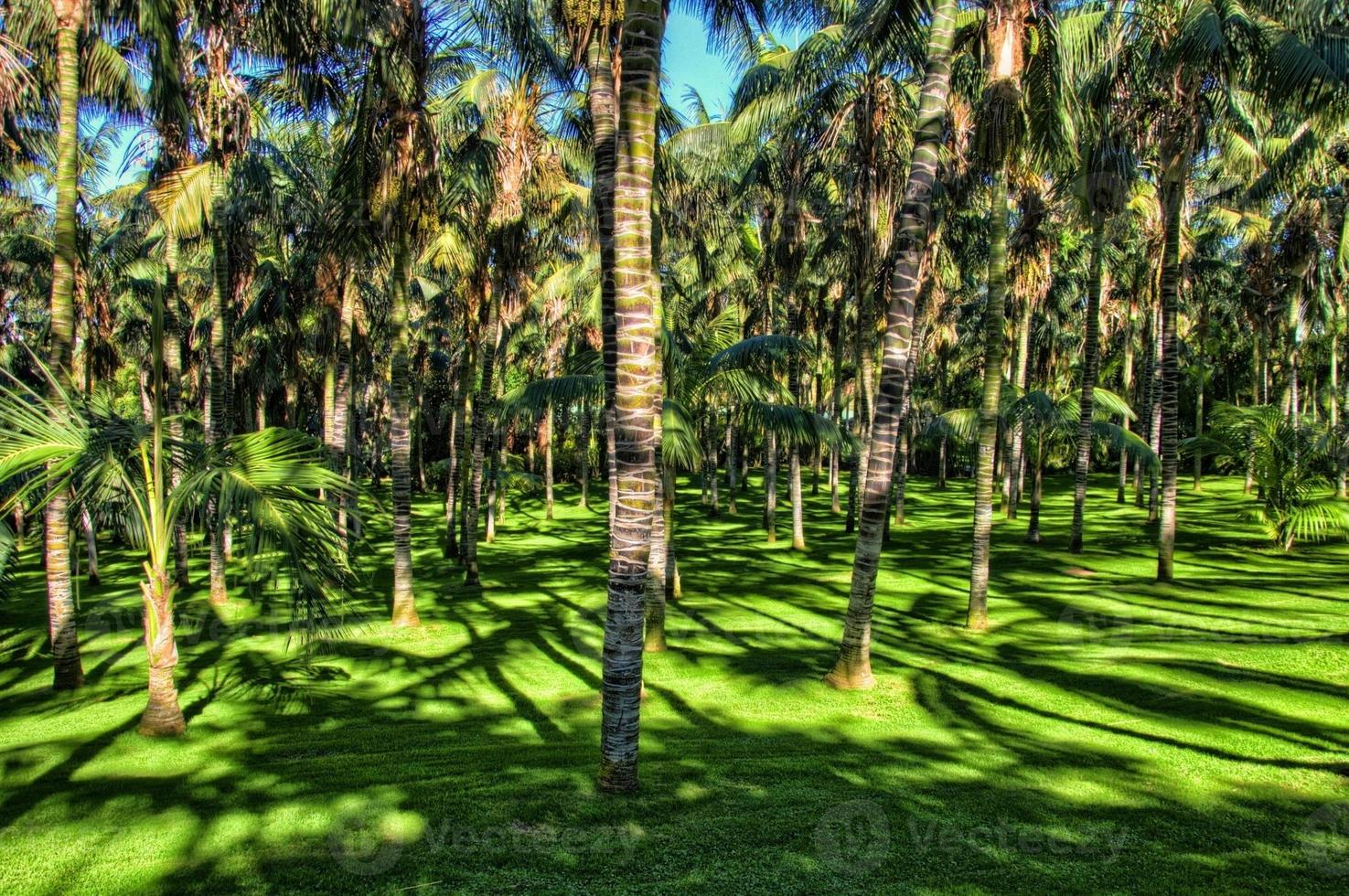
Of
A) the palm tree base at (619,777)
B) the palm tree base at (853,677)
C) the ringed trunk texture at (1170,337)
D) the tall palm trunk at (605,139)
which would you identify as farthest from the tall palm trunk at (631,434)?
the ringed trunk texture at (1170,337)

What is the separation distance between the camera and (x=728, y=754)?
7.37m

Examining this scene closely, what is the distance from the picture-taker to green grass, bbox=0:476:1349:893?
Result: 17.1 ft

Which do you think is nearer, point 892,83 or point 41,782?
point 41,782

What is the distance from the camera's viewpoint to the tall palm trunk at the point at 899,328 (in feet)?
29.1

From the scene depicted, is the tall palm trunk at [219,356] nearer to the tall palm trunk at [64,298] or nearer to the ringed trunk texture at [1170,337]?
the tall palm trunk at [64,298]

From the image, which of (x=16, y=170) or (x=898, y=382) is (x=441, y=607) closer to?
(x=898, y=382)

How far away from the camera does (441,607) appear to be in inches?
633

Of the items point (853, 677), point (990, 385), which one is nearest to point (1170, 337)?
point (990, 385)

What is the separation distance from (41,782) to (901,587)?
13.8m

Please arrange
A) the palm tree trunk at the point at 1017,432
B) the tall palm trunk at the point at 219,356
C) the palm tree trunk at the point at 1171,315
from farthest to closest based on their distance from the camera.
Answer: the palm tree trunk at the point at 1017,432
the palm tree trunk at the point at 1171,315
the tall palm trunk at the point at 219,356

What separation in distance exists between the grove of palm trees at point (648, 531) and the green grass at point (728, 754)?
0.18 ft

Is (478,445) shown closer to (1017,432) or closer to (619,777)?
(619,777)

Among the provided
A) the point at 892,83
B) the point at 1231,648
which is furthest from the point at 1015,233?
the point at 1231,648

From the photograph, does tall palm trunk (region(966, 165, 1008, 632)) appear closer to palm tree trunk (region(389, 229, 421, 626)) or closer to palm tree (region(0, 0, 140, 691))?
palm tree trunk (region(389, 229, 421, 626))
